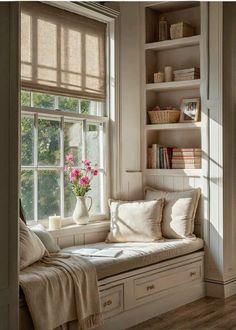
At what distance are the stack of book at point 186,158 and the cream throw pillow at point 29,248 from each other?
208cm

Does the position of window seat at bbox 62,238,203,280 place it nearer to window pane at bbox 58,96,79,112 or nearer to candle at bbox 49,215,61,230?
candle at bbox 49,215,61,230

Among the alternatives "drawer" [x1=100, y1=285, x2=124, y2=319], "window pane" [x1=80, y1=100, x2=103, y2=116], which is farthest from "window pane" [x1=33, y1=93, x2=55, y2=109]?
"drawer" [x1=100, y1=285, x2=124, y2=319]

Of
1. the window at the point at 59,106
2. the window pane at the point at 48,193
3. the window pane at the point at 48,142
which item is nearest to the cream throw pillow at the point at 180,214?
the window at the point at 59,106

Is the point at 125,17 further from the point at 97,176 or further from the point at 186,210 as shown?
the point at 186,210

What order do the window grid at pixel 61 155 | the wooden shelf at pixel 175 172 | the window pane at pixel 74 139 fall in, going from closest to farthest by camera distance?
the window grid at pixel 61 155 < the window pane at pixel 74 139 < the wooden shelf at pixel 175 172

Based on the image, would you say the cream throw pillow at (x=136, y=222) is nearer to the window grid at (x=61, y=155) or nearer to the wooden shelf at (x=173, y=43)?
the window grid at (x=61, y=155)

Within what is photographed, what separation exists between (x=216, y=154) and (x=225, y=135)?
210 mm

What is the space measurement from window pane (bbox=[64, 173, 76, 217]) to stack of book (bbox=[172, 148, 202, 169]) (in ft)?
4.01

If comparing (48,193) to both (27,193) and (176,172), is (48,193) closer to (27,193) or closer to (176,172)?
(27,193)

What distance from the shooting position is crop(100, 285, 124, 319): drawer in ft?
11.6

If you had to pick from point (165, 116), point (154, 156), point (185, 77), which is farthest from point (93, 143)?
point (185, 77)

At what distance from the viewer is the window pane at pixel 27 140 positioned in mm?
4109

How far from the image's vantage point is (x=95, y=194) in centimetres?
488

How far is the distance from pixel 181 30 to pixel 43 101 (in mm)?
1733
